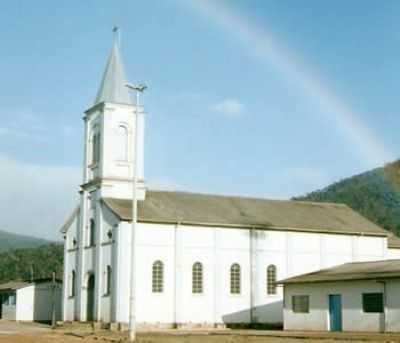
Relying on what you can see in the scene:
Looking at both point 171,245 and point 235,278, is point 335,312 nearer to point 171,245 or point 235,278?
point 235,278

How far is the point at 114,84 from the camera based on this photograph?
189 ft

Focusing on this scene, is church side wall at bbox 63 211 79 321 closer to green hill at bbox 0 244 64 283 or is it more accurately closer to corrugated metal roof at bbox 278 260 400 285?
corrugated metal roof at bbox 278 260 400 285

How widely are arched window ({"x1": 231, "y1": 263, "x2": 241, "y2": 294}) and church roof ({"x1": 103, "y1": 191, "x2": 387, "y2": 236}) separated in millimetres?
3034

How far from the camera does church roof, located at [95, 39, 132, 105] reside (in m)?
57.1

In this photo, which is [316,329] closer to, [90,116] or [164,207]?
[164,207]

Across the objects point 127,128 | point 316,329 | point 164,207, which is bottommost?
point 316,329

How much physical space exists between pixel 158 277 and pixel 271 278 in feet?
31.1

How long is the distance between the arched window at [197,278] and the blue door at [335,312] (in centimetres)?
1180

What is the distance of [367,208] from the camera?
15750 cm

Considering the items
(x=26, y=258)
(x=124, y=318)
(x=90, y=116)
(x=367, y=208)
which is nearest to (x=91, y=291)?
(x=124, y=318)

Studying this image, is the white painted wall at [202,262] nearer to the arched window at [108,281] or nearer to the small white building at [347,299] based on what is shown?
the arched window at [108,281]

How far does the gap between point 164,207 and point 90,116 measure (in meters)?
9.78

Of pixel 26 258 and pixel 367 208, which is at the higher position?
pixel 367 208

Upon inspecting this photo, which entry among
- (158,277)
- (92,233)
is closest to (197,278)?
(158,277)
